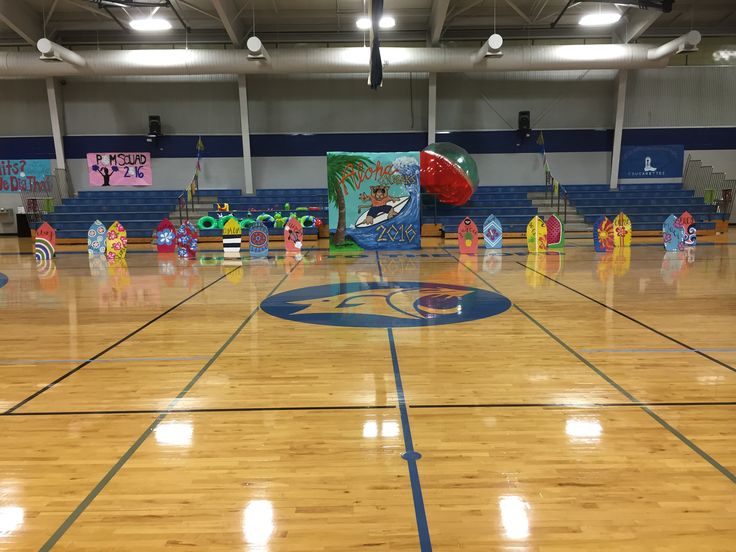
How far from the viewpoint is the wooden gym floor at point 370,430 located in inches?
83.8

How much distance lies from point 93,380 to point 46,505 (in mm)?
1730

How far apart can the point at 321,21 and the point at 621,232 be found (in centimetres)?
1110

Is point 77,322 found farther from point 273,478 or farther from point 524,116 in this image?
point 524,116

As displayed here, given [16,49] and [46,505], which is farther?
[16,49]

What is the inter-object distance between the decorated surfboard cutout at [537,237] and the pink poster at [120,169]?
12816mm

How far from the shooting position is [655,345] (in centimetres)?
459

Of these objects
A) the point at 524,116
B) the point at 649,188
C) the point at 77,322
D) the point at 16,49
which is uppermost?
the point at 16,49

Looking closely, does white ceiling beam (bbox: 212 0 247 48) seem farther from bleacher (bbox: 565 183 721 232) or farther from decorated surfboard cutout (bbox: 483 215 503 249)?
bleacher (bbox: 565 183 721 232)

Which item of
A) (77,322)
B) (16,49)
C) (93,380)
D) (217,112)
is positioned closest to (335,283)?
(77,322)

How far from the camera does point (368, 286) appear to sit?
25.1ft

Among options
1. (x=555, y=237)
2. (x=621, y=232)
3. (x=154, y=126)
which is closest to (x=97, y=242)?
(x=154, y=126)

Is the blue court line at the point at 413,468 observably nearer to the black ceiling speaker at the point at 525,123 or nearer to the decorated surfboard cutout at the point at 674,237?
the decorated surfboard cutout at the point at 674,237

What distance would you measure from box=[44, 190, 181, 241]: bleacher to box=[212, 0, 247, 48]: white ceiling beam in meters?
5.22

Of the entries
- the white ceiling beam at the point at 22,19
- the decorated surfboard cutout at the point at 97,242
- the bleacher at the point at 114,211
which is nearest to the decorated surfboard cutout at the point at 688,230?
the decorated surfboard cutout at the point at 97,242
